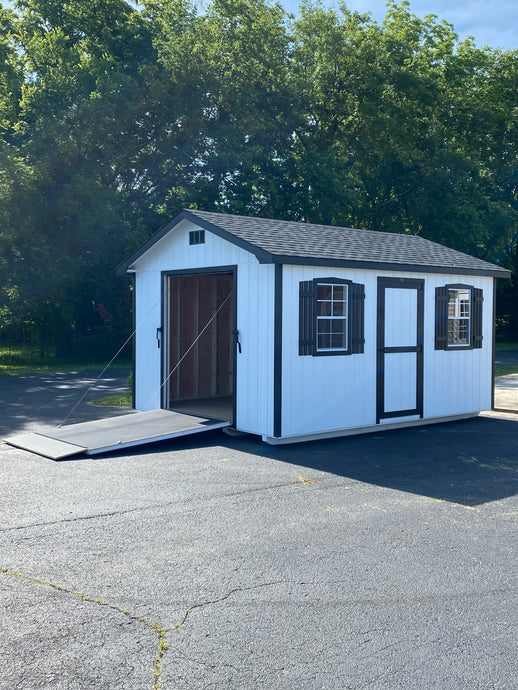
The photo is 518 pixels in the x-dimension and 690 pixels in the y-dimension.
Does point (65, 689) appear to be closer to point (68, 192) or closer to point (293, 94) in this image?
point (68, 192)

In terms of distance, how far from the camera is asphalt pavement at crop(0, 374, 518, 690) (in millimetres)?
3820

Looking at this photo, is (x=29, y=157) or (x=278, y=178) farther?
(x=278, y=178)

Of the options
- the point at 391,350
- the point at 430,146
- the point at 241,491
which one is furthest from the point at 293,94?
the point at 241,491

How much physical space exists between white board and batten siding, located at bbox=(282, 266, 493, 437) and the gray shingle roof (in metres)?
0.20

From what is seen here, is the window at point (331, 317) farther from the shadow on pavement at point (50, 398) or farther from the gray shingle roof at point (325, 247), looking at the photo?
the shadow on pavement at point (50, 398)

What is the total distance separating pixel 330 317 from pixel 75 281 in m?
17.1

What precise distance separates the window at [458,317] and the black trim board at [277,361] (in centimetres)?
376

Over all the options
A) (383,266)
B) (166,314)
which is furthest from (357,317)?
(166,314)

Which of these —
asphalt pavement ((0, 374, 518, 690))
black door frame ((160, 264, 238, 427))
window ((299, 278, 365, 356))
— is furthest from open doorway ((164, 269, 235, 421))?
asphalt pavement ((0, 374, 518, 690))

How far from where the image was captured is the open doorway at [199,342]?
13.7m

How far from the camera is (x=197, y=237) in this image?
11.9 m

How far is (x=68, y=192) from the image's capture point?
82.6 ft

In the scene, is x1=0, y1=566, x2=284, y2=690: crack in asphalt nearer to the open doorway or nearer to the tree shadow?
the tree shadow

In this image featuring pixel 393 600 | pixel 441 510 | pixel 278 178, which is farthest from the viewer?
pixel 278 178
